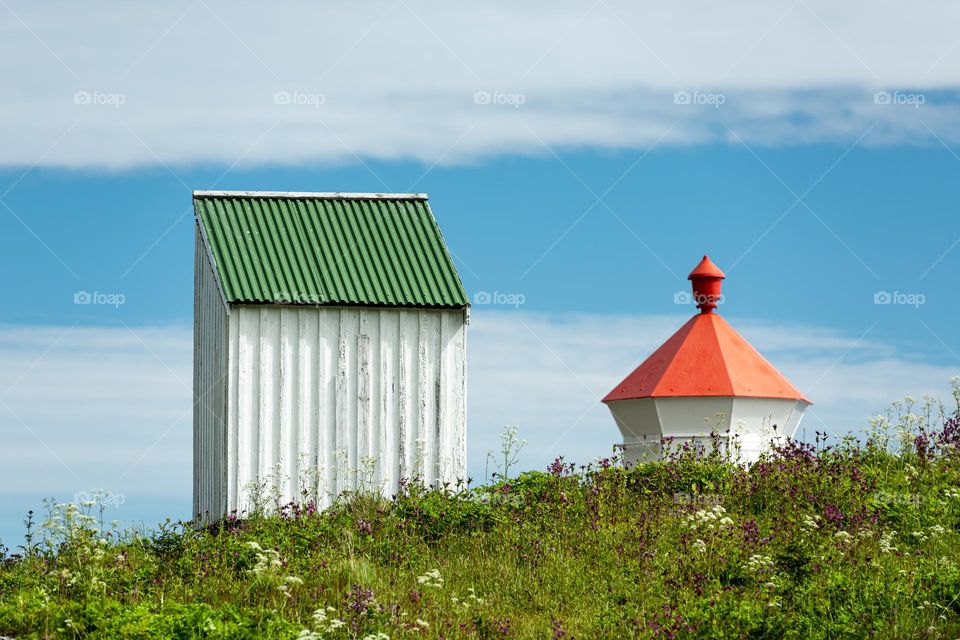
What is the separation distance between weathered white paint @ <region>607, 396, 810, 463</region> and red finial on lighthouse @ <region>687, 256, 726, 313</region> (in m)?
2.20

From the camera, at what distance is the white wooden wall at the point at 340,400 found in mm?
16984

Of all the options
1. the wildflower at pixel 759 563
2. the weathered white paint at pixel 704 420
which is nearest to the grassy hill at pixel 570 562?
the wildflower at pixel 759 563

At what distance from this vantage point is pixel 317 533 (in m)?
13.3

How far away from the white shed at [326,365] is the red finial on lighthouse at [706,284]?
512 centimetres

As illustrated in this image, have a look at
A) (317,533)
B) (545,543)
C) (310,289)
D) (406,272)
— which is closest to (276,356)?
(310,289)

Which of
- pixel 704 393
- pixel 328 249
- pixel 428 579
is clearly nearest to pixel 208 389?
pixel 328 249

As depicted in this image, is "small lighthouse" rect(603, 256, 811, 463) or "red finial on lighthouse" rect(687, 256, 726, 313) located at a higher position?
"red finial on lighthouse" rect(687, 256, 726, 313)

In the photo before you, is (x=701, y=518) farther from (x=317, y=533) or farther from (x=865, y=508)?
(x=317, y=533)

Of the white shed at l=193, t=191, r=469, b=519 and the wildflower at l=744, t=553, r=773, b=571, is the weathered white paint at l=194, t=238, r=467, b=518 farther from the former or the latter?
the wildflower at l=744, t=553, r=773, b=571

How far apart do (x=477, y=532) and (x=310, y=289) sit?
18.2ft

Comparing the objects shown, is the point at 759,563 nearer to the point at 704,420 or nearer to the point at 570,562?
the point at 570,562

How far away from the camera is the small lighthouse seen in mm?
19453

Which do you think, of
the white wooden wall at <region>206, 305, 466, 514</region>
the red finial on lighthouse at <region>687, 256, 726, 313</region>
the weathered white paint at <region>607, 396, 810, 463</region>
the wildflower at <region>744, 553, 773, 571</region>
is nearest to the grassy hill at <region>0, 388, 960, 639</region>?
the wildflower at <region>744, 553, 773, 571</region>

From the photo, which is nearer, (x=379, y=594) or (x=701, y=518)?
(x=379, y=594)
